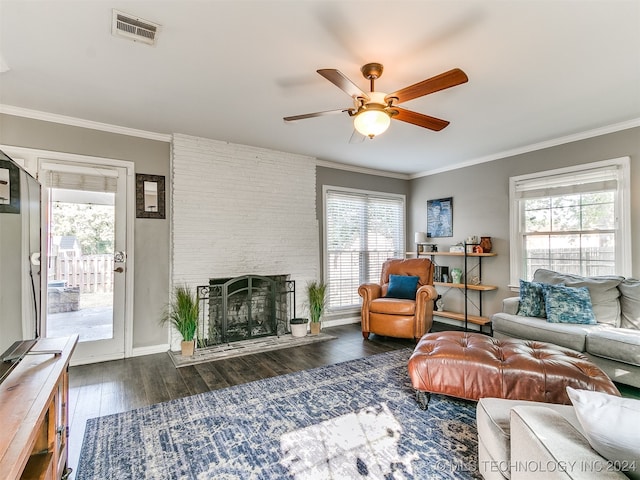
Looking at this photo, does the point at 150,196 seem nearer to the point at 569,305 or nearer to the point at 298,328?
the point at 298,328

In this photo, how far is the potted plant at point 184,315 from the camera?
Answer: 11.6ft

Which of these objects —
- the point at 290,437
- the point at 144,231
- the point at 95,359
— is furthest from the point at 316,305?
the point at 95,359

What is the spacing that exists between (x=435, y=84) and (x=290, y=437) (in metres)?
2.38

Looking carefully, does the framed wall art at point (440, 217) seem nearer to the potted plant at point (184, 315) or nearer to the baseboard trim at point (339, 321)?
the baseboard trim at point (339, 321)

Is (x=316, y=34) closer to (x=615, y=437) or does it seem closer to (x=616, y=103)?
(x=615, y=437)

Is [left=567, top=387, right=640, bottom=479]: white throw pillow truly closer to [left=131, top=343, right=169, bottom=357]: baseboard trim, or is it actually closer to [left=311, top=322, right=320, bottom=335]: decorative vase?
→ [left=311, top=322, right=320, bottom=335]: decorative vase

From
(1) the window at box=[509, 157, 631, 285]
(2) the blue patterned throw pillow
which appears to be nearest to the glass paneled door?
(2) the blue patterned throw pillow

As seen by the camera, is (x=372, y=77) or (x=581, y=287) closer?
(x=372, y=77)

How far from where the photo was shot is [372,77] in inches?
88.9

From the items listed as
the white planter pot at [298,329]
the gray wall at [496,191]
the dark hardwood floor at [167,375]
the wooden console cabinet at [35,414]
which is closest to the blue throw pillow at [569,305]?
the dark hardwood floor at [167,375]

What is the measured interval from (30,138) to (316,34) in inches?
120

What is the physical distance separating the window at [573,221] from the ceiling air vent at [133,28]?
14.5ft

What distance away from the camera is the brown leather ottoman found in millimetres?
1977

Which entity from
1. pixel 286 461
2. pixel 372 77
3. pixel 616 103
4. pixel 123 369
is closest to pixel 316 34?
pixel 372 77
